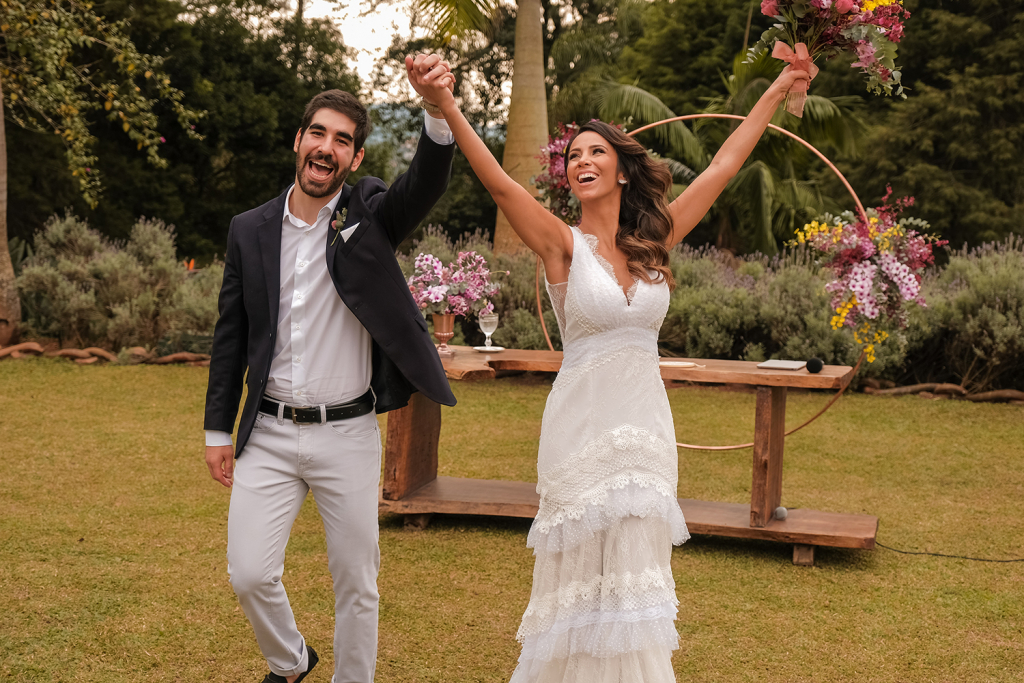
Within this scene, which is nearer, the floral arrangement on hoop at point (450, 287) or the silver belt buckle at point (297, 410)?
the silver belt buckle at point (297, 410)

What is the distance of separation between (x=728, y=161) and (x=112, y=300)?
11.7 meters

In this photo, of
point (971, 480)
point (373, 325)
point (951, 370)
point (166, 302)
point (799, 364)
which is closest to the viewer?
point (373, 325)

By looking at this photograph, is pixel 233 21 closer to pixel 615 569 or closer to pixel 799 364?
pixel 799 364

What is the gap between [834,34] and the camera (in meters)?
3.29

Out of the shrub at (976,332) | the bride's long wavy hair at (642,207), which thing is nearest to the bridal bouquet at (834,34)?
the bride's long wavy hair at (642,207)

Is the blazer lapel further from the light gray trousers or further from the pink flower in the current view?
the pink flower

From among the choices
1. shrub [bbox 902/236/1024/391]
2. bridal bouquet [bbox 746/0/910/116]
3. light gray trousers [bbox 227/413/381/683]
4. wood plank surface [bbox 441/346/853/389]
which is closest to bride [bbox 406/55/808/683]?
bridal bouquet [bbox 746/0/910/116]

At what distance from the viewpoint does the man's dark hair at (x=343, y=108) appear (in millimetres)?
3256

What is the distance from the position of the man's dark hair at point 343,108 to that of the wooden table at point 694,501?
254 cm

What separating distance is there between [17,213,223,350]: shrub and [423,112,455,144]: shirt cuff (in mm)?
10263

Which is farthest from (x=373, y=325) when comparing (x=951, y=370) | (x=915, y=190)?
(x=915, y=190)

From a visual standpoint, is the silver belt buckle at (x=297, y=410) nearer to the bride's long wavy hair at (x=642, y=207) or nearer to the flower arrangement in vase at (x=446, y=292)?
the bride's long wavy hair at (x=642, y=207)

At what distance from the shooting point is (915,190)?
970 inches

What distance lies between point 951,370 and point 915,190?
15018 millimetres
